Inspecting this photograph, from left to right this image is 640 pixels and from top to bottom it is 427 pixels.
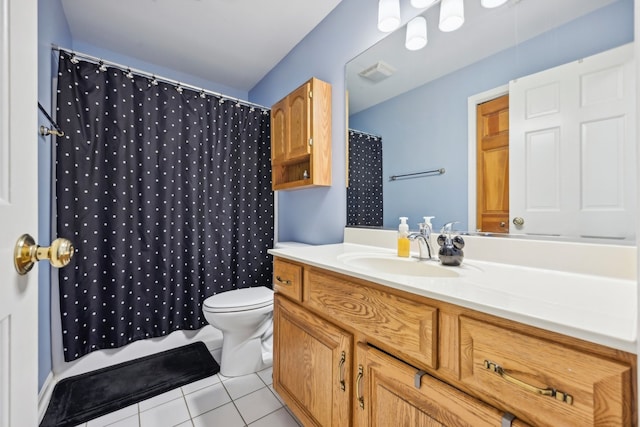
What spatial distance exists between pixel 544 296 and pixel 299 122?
154 centimetres

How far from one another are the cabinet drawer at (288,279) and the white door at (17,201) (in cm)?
78

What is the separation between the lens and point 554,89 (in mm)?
879

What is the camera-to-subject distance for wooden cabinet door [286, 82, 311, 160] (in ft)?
5.51

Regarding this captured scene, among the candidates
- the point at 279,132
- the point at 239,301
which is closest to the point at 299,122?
the point at 279,132

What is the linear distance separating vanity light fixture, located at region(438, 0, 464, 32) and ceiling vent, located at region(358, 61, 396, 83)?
291 millimetres

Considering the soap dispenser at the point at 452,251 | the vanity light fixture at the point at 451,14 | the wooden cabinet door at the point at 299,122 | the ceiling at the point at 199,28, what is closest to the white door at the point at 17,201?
the soap dispenser at the point at 452,251

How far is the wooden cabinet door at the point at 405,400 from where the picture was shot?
0.60 meters

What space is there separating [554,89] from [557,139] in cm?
17

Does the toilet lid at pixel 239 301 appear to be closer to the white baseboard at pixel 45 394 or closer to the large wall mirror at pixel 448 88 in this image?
the large wall mirror at pixel 448 88

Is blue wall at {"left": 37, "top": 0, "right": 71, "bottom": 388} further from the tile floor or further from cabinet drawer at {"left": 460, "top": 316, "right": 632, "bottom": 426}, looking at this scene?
cabinet drawer at {"left": 460, "top": 316, "right": 632, "bottom": 426}

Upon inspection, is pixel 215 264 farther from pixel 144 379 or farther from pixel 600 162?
pixel 600 162

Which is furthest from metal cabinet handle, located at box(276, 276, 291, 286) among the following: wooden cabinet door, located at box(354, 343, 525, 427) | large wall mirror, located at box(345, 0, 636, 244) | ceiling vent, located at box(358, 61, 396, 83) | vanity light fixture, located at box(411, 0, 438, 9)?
vanity light fixture, located at box(411, 0, 438, 9)

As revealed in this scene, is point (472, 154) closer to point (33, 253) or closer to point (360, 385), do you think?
point (360, 385)

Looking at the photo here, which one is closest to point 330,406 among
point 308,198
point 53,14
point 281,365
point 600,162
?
point 281,365
